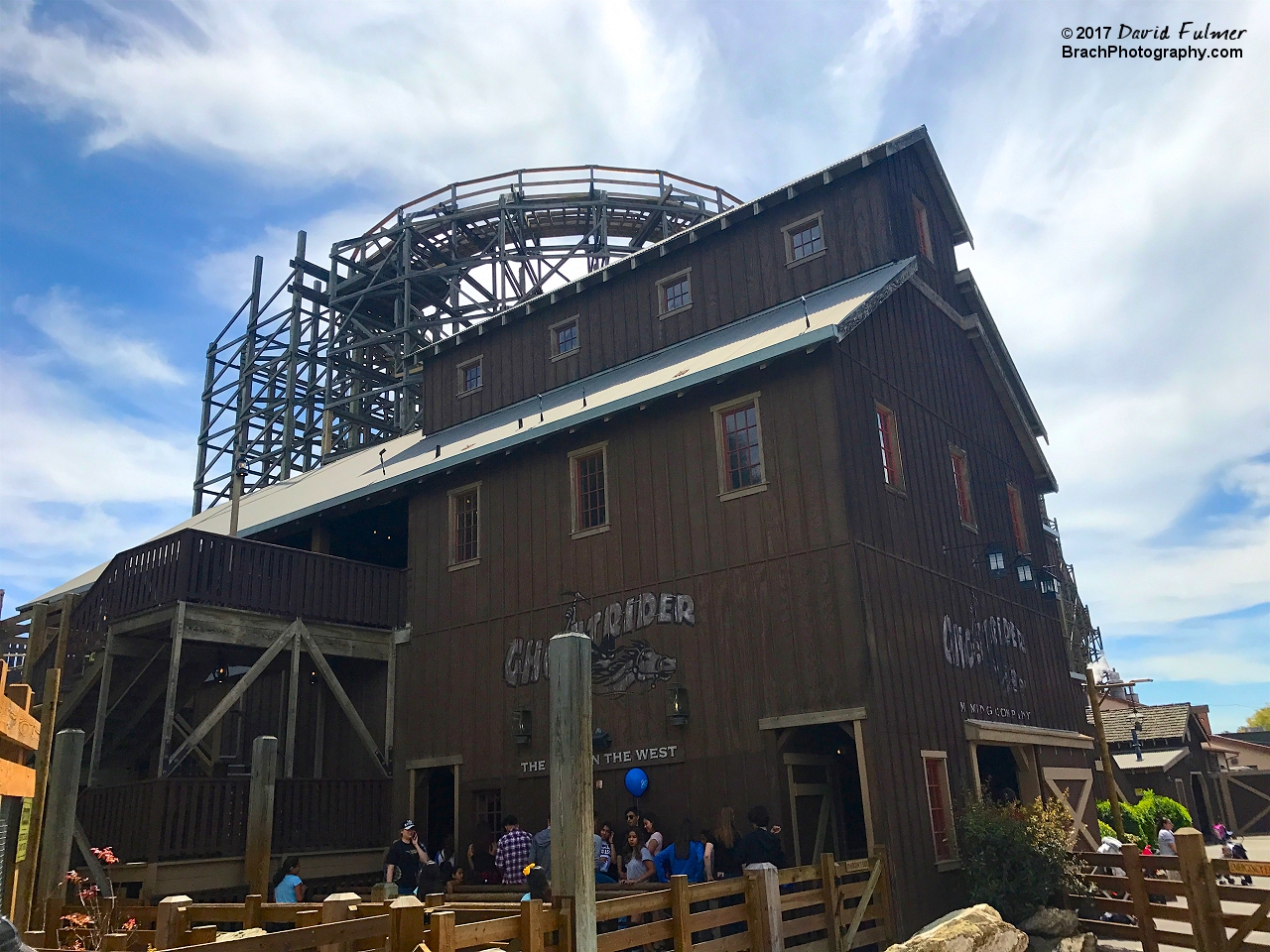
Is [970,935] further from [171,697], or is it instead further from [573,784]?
[171,697]

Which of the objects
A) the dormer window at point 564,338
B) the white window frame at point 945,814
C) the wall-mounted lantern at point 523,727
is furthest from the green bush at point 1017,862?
the dormer window at point 564,338

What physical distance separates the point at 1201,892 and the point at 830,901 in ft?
13.2

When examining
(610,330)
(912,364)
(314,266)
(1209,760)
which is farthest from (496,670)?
(1209,760)

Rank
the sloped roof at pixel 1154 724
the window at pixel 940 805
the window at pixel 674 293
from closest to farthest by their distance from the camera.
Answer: the window at pixel 940 805, the window at pixel 674 293, the sloped roof at pixel 1154 724

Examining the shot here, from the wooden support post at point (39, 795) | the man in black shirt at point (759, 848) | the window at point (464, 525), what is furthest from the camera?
the window at point (464, 525)

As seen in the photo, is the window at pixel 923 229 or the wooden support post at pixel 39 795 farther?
the window at pixel 923 229

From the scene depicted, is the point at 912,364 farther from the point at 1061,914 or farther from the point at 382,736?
the point at 382,736

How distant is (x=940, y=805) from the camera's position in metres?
13.2

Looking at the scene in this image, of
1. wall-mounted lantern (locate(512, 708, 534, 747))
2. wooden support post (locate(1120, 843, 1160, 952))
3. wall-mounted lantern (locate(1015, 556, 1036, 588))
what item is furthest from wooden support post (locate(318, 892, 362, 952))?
wall-mounted lantern (locate(1015, 556, 1036, 588))

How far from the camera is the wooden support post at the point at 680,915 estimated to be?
8516 mm

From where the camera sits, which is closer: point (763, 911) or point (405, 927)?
point (405, 927)

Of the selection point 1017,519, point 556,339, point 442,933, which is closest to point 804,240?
point 556,339

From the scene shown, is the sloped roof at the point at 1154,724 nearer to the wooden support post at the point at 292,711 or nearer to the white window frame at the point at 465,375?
→ the white window frame at the point at 465,375

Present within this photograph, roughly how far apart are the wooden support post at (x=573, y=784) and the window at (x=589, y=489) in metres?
7.35
